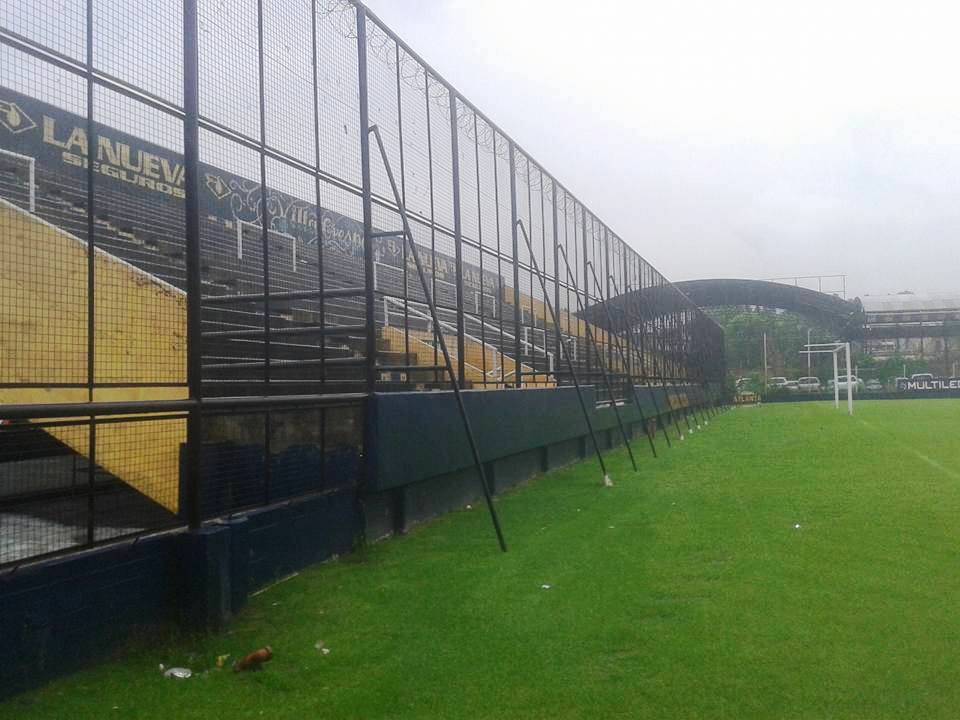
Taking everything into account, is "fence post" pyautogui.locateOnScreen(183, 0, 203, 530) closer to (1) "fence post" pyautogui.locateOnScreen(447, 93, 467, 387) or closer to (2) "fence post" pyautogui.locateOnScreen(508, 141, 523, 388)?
(1) "fence post" pyautogui.locateOnScreen(447, 93, 467, 387)

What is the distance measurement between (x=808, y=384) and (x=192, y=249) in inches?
2601

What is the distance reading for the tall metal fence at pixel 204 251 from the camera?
4.61m

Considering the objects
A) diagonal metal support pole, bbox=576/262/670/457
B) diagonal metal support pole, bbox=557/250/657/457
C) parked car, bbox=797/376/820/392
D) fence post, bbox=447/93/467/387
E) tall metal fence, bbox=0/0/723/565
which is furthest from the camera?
parked car, bbox=797/376/820/392

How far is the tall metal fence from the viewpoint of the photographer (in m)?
4.61

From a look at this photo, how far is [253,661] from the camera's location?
4.36 m

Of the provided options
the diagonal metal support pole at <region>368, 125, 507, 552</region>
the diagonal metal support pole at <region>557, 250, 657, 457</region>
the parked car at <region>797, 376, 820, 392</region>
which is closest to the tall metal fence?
the diagonal metal support pole at <region>368, 125, 507, 552</region>

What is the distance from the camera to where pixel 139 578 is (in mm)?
4629

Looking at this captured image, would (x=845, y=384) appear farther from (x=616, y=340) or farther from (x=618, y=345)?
(x=616, y=340)

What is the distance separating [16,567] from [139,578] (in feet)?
2.39

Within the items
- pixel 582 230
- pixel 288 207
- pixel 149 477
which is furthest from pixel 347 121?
pixel 582 230

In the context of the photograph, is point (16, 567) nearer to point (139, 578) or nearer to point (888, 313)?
point (139, 578)

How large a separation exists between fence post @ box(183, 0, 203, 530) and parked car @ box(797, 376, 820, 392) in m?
62.4

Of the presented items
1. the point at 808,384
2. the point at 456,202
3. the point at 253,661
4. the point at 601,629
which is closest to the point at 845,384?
the point at 808,384

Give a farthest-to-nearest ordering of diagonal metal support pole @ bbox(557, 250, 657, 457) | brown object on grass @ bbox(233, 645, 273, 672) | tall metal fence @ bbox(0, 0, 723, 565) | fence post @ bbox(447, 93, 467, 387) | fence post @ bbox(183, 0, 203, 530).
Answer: diagonal metal support pole @ bbox(557, 250, 657, 457)
fence post @ bbox(447, 93, 467, 387)
fence post @ bbox(183, 0, 203, 530)
tall metal fence @ bbox(0, 0, 723, 565)
brown object on grass @ bbox(233, 645, 273, 672)
